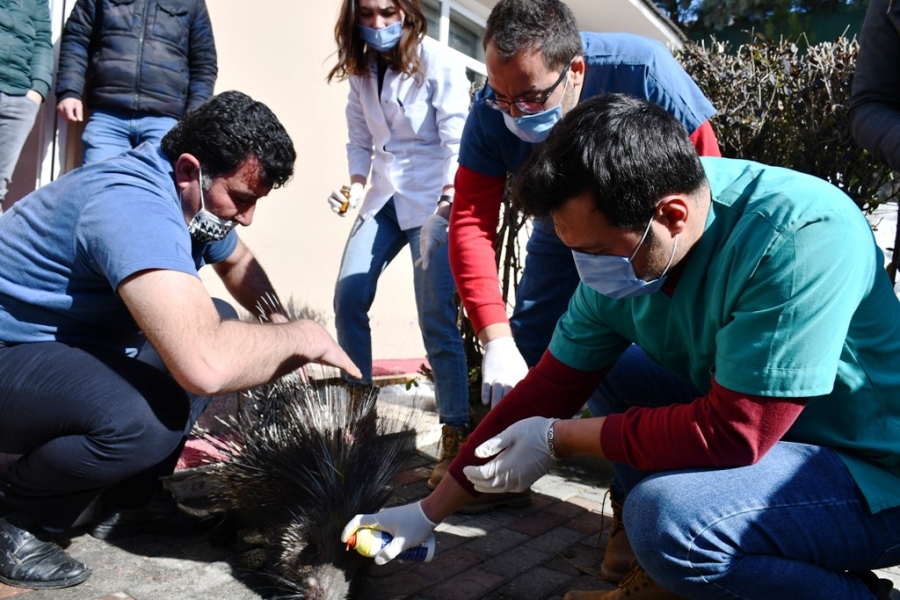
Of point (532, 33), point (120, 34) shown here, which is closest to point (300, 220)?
point (120, 34)

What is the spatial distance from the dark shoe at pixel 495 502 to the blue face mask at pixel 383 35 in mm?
1993

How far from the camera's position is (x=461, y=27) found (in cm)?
725

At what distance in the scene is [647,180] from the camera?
170cm

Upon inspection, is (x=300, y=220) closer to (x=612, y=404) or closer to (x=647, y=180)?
(x=612, y=404)

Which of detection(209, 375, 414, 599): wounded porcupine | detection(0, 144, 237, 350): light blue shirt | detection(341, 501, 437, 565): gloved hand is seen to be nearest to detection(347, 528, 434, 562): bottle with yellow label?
detection(341, 501, 437, 565): gloved hand

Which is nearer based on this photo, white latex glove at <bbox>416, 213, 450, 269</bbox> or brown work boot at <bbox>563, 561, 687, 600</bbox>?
brown work boot at <bbox>563, 561, 687, 600</bbox>

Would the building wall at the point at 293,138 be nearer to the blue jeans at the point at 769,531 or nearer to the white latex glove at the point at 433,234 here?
the white latex glove at the point at 433,234

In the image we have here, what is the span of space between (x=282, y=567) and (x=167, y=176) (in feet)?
4.14

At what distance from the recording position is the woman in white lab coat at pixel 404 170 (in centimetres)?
332

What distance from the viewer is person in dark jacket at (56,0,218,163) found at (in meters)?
3.99

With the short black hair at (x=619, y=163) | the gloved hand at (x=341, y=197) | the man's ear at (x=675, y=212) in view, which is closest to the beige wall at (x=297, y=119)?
the gloved hand at (x=341, y=197)

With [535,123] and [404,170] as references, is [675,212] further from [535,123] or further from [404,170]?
[404,170]

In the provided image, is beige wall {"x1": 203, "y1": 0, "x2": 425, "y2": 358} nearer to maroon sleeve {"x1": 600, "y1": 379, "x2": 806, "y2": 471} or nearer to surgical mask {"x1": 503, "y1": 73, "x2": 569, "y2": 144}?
surgical mask {"x1": 503, "y1": 73, "x2": 569, "y2": 144}

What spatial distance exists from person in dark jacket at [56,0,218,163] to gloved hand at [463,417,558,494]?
2.85 metres
